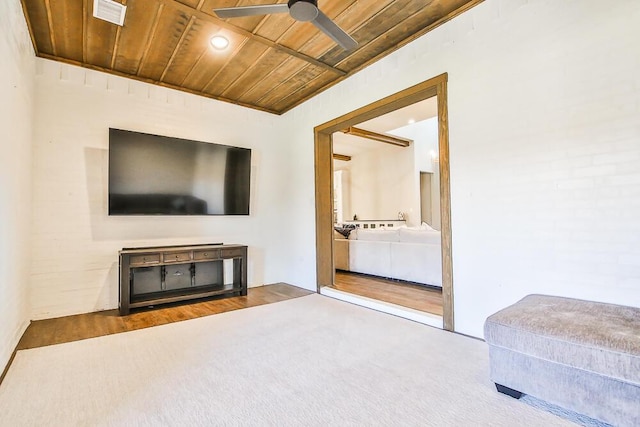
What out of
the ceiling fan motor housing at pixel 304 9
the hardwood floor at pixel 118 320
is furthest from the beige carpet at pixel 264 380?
the ceiling fan motor housing at pixel 304 9

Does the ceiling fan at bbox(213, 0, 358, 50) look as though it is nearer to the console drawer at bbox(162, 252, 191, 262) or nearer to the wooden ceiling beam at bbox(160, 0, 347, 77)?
the wooden ceiling beam at bbox(160, 0, 347, 77)

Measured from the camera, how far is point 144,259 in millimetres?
3412

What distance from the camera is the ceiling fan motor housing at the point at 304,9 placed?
204 cm

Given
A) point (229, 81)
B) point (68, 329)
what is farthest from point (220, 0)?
point (68, 329)

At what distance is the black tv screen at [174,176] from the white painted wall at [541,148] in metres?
2.72

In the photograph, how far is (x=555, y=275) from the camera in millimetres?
2162

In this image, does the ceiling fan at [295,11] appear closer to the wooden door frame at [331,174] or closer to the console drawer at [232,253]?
the wooden door frame at [331,174]

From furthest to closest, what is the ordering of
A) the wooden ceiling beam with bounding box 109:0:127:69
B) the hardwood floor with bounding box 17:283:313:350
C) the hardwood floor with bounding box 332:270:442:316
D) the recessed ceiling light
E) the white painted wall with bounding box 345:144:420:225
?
the white painted wall with bounding box 345:144:420:225
the hardwood floor with bounding box 332:270:442:316
the recessed ceiling light
the wooden ceiling beam with bounding box 109:0:127:69
the hardwood floor with bounding box 17:283:313:350

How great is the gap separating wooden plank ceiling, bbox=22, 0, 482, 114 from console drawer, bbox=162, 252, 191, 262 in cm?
218

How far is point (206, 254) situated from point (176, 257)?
1.14 ft

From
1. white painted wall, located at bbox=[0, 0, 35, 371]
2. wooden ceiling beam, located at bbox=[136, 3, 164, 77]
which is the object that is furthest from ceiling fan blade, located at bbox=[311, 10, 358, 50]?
white painted wall, located at bbox=[0, 0, 35, 371]

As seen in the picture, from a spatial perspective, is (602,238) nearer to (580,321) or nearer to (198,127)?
(580,321)

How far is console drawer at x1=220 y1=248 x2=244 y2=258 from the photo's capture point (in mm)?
3979

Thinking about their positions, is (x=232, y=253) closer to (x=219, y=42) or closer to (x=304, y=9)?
(x=219, y=42)
